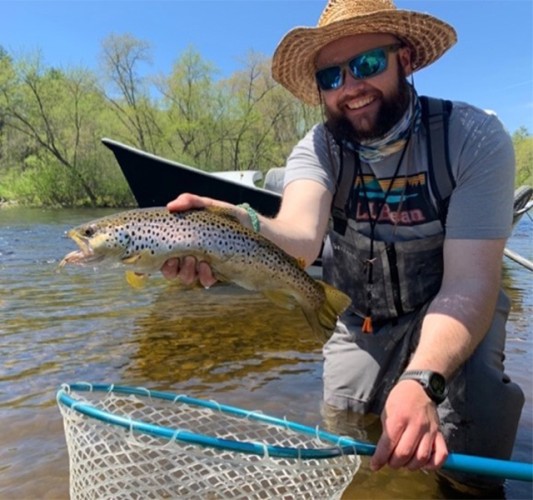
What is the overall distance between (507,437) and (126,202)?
40.8 metres

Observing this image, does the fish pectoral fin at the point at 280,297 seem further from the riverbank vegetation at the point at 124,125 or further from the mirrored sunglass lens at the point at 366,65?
the riverbank vegetation at the point at 124,125

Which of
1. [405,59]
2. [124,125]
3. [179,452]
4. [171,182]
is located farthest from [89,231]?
[124,125]

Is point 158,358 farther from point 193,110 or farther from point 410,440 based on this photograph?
point 193,110

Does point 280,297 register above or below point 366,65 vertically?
below

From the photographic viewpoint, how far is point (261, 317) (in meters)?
6.84

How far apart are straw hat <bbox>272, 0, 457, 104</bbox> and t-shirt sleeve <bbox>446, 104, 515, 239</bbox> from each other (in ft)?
1.86

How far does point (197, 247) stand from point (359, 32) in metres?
1.46

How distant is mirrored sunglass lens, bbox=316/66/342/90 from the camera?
3.10 metres

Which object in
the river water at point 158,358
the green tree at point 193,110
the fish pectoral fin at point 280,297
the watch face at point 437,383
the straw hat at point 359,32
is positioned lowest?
the river water at point 158,358

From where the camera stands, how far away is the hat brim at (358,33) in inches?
117

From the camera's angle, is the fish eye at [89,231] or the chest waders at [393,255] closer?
the fish eye at [89,231]

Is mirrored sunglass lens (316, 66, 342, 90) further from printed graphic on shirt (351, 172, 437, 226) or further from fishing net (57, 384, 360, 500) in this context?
fishing net (57, 384, 360, 500)

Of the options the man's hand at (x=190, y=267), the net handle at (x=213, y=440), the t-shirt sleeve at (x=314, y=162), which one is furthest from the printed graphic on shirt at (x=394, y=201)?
the net handle at (x=213, y=440)

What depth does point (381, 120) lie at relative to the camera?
119 inches
